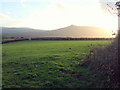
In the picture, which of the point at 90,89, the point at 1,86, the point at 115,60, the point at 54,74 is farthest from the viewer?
the point at 54,74

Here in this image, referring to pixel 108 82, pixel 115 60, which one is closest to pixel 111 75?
pixel 108 82

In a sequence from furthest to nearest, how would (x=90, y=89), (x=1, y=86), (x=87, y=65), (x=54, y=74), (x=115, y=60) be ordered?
(x=87, y=65) < (x=54, y=74) < (x=115, y=60) < (x=1, y=86) < (x=90, y=89)

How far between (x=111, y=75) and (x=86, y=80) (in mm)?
1366

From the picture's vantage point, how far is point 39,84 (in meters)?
9.65

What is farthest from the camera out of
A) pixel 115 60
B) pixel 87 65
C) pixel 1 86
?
pixel 87 65

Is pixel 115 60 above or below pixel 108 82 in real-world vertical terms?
above

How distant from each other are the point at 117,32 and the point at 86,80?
16.8ft

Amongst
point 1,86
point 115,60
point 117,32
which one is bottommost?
point 1,86

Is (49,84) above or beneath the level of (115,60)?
beneath

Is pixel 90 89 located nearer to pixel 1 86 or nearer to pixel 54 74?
pixel 54 74

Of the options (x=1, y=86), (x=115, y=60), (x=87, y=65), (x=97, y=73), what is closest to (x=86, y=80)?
(x=97, y=73)

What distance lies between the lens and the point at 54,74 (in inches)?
443

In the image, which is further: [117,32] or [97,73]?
[117,32]

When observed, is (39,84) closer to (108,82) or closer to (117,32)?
(108,82)
